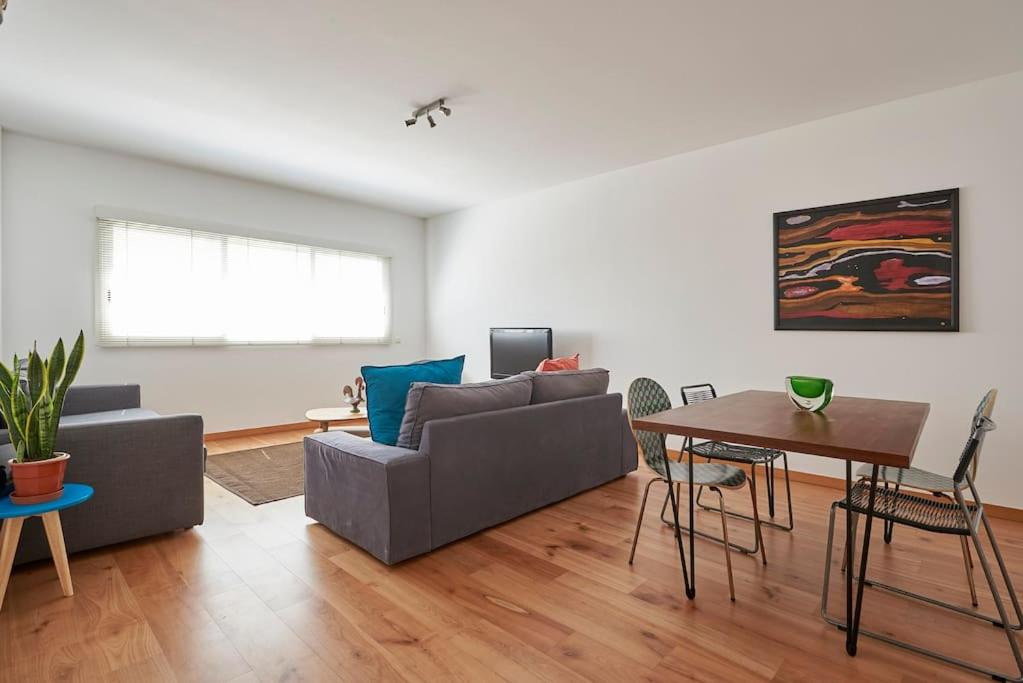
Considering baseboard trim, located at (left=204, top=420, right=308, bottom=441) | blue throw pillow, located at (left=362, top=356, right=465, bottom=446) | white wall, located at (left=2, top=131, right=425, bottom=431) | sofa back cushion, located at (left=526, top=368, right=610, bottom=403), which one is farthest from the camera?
baseboard trim, located at (left=204, top=420, right=308, bottom=441)

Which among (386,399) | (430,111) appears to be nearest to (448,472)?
(386,399)

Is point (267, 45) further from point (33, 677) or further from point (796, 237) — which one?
point (796, 237)

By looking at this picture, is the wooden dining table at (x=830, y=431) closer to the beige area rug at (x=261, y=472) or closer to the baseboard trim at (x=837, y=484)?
the baseboard trim at (x=837, y=484)

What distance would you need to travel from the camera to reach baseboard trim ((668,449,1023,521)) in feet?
9.73

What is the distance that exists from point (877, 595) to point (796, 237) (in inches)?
98.4

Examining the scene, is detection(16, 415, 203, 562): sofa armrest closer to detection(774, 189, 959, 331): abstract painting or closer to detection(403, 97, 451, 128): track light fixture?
detection(403, 97, 451, 128): track light fixture

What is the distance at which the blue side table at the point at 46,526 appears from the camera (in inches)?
75.1

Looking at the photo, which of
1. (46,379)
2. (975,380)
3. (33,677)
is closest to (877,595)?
(975,380)

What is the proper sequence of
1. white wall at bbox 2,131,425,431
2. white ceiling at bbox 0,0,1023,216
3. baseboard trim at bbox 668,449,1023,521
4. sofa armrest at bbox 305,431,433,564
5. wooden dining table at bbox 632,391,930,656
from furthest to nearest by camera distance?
white wall at bbox 2,131,425,431, baseboard trim at bbox 668,449,1023,521, white ceiling at bbox 0,0,1023,216, sofa armrest at bbox 305,431,433,564, wooden dining table at bbox 632,391,930,656

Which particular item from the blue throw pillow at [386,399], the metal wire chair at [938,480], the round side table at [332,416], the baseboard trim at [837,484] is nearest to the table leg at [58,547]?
the blue throw pillow at [386,399]

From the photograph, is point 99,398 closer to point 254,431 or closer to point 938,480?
point 254,431

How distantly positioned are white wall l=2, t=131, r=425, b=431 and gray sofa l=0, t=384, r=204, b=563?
85.5 inches

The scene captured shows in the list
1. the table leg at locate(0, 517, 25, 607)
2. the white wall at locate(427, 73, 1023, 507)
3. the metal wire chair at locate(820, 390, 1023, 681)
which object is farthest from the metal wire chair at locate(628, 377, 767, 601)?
the table leg at locate(0, 517, 25, 607)

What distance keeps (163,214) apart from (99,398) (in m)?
1.86
